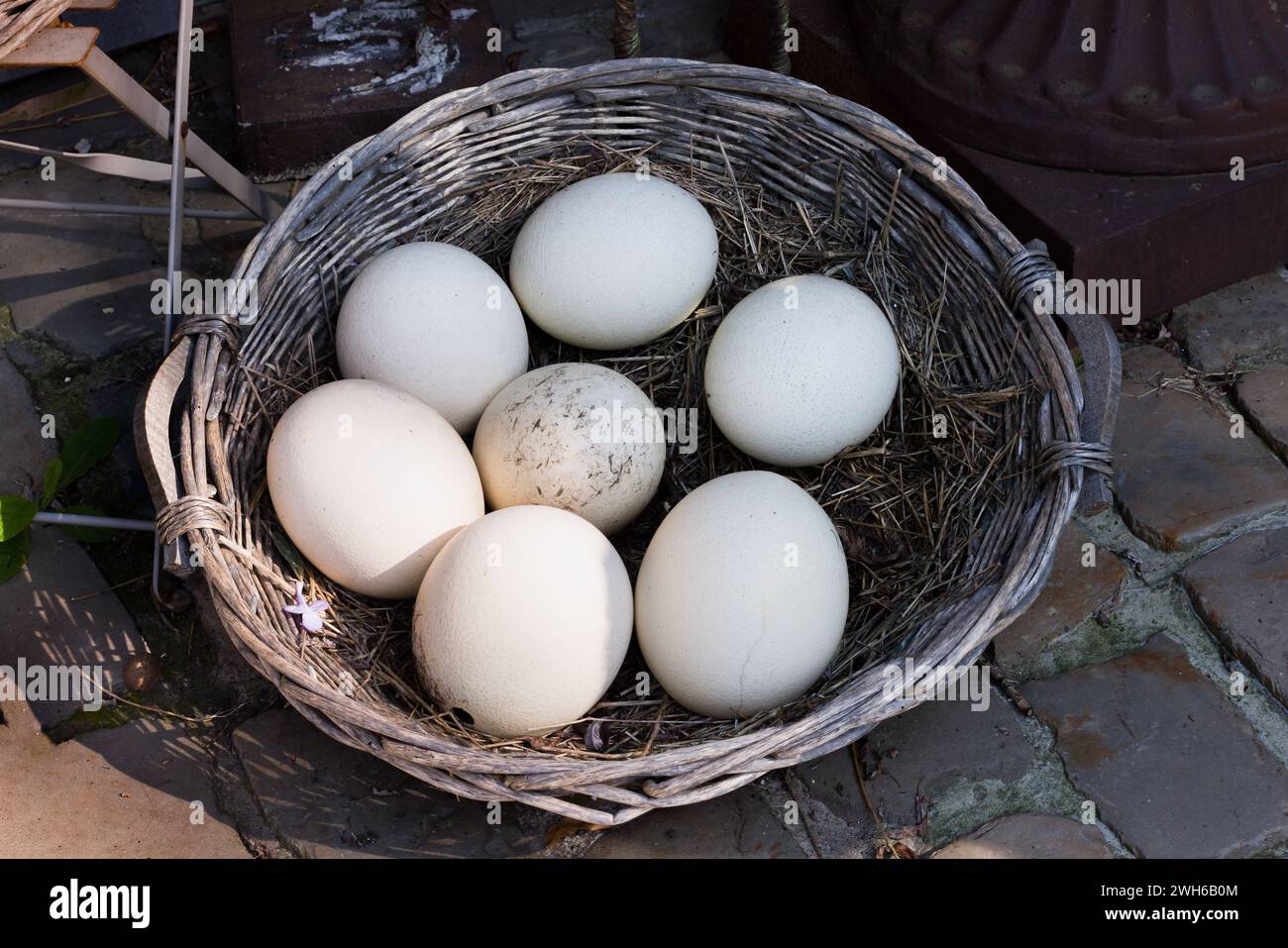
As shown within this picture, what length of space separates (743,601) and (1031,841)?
53cm

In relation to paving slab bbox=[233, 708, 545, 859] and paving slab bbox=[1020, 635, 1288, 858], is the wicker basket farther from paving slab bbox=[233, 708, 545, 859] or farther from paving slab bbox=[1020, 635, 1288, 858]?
paving slab bbox=[1020, 635, 1288, 858]

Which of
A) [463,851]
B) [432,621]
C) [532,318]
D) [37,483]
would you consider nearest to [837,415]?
[532,318]

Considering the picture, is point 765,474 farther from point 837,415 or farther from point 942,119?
point 942,119

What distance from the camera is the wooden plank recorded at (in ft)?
5.55

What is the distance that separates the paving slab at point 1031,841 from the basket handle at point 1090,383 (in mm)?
440

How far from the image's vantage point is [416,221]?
7.13 ft

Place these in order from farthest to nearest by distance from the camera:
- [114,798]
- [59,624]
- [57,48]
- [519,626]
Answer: [59,624] < [114,798] < [57,48] < [519,626]

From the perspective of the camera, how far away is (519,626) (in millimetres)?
1636

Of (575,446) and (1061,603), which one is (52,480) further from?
(1061,603)

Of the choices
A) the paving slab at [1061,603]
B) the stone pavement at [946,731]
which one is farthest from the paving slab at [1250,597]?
the paving slab at [1061,603]

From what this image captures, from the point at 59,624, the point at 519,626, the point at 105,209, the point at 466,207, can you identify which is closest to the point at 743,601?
the point at 519,626

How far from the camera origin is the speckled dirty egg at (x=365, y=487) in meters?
1.76

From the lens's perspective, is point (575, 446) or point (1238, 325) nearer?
point (575, 446)

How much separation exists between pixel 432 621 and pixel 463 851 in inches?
13.2
